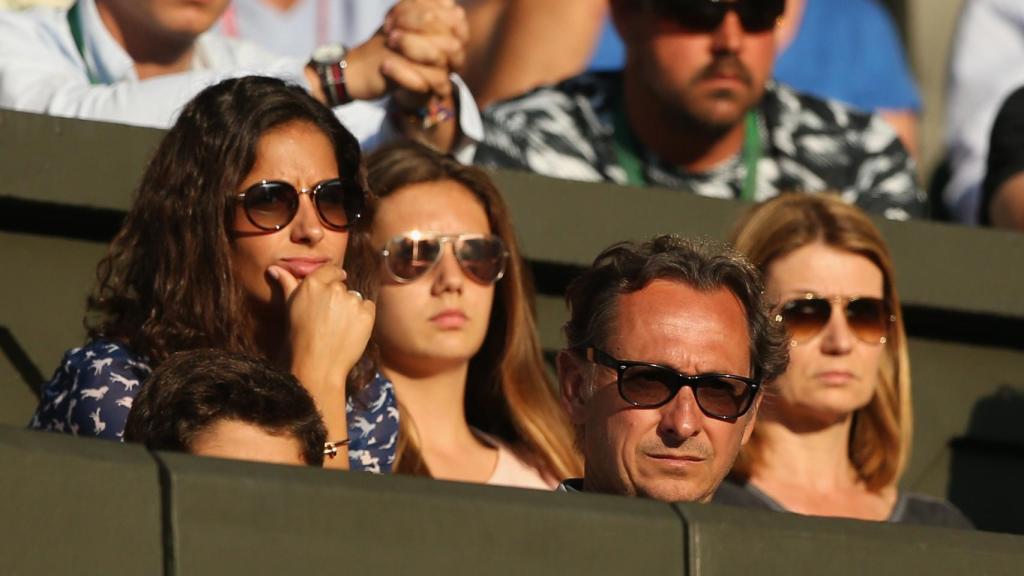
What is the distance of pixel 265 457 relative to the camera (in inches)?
131

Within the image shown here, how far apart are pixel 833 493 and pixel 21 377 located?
1744 millimetres

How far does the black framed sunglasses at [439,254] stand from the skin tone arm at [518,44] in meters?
1.51

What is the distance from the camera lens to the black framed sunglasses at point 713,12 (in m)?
5.44

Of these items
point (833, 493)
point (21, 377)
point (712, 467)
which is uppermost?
point (712, 467)

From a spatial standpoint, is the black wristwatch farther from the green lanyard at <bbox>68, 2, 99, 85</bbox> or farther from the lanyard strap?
the lanyard strap

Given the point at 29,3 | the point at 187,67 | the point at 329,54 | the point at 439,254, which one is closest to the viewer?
the point at 439,254

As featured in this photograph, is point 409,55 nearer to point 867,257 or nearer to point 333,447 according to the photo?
point 867,257

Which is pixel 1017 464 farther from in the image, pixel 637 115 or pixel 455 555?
pixel 455 555

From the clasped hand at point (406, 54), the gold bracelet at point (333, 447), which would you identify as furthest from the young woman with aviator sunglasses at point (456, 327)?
the gold bracelet at point (333, 447)

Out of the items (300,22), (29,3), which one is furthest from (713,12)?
(29,3)

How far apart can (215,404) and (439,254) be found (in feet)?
4.40

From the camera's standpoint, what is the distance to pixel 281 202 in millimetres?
4031

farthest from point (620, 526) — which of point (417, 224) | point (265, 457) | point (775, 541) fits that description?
point (417, 224)

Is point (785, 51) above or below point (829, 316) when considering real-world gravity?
above
